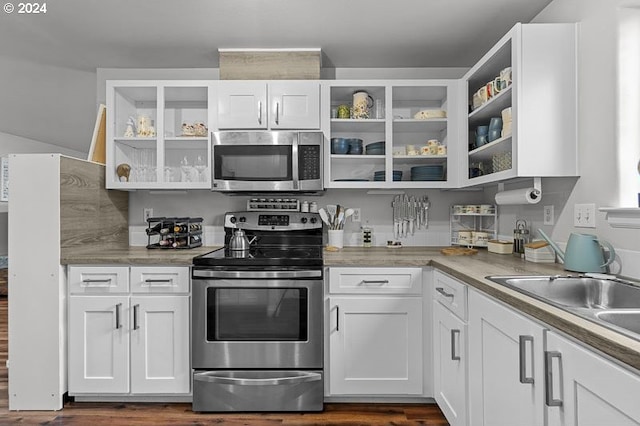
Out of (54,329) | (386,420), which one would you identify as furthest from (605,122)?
(54,329)

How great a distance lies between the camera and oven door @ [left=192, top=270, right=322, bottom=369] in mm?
2316

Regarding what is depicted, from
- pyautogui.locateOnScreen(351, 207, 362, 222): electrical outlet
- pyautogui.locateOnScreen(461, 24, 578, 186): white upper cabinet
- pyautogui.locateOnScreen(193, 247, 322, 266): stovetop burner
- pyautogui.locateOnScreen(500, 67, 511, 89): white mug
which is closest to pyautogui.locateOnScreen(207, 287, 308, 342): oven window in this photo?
pyautogui.locateOnScreen(193, 247, 322, 266): stovetop burner

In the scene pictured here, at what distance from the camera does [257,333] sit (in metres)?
2.33

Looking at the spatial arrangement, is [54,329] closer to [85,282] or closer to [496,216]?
[85,282]

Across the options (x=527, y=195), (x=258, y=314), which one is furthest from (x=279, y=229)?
(x=527, y=195)

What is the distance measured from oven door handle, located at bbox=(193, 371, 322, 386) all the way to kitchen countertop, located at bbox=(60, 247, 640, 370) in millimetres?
608

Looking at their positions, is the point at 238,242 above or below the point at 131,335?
above

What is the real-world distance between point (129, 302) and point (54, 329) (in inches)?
16.6

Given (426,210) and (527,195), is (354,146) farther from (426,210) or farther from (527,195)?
(527,195)

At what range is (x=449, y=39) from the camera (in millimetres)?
2721

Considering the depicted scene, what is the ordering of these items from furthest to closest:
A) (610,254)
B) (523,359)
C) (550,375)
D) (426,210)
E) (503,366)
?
1. (426,210)
2. (610,254)
3. (503,366)
4. (523,359)
5. (550,375)

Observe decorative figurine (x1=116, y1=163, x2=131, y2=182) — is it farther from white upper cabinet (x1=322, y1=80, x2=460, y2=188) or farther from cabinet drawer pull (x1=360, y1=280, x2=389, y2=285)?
cabinet drawer pull (x1=360, y1=280, x2=389, y2=285)

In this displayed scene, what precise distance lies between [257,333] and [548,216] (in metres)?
1.69

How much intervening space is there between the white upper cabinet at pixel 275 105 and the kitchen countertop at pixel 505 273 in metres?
0.89
